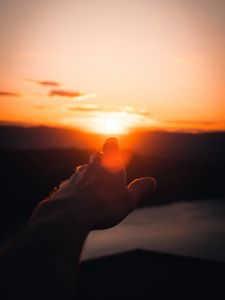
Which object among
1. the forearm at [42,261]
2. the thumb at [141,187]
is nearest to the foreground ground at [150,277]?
the thumb at [141,187]

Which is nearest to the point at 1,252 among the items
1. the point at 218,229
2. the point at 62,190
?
the point at 62,190

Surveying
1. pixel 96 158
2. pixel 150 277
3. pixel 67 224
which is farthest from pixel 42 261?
pixel 150 277

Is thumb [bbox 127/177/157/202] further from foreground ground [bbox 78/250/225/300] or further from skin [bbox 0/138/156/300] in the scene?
foreground ground [bbox 78/250/225/300]

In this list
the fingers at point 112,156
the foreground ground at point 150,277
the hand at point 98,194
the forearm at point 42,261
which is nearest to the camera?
the forearm at point 42,261

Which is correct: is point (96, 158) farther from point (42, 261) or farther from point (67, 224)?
point (42, 261)

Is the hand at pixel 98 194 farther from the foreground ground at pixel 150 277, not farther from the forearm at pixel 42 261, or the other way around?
the foreground ground at pixel 150 277
